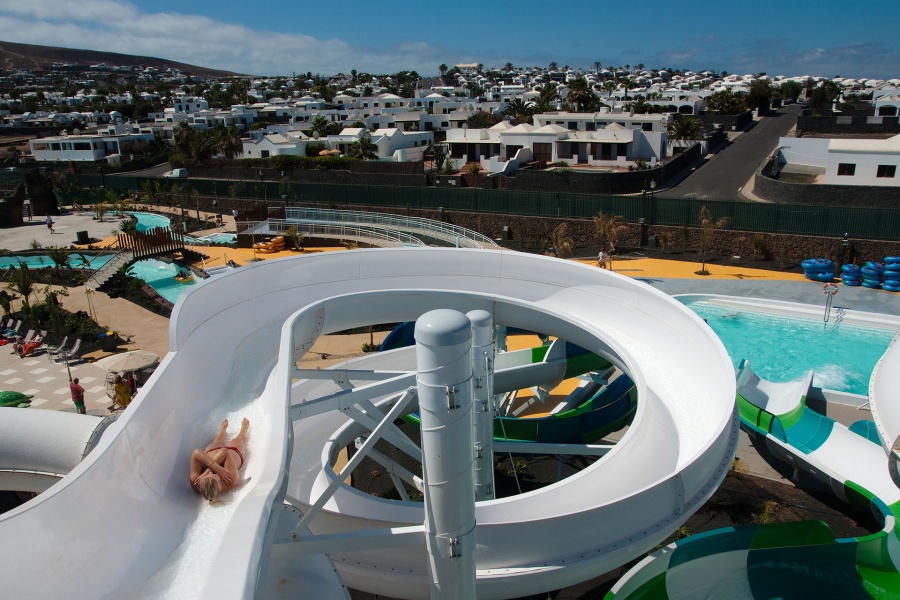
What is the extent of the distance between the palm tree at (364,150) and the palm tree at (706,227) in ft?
116

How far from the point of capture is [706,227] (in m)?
31.6

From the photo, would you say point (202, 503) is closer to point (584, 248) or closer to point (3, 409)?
point (3, 409)

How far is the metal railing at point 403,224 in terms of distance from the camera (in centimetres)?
3369

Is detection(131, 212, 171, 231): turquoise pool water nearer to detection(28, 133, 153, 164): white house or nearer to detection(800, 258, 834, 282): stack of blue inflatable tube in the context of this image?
detection(28, 133, 153, 164): white house

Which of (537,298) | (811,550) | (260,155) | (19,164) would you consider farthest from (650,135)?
(19,164)

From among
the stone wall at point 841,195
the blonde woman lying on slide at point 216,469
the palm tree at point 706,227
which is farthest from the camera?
the stone wall at point 841,195

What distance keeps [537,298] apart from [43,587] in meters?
10.7

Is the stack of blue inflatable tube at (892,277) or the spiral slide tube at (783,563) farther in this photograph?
the stack of blue inflatable tube at (892,277)

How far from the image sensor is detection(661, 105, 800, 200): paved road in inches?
1812

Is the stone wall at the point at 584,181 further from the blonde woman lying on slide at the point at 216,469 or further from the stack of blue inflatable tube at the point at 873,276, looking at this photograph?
the blonde woman lying on slide at the point at 216,469

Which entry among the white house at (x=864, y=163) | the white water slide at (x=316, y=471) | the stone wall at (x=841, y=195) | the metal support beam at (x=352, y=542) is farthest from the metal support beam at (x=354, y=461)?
the white house at (x=864, y=163)

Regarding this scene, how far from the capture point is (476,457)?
1016 centimetres

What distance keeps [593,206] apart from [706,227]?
687 cm

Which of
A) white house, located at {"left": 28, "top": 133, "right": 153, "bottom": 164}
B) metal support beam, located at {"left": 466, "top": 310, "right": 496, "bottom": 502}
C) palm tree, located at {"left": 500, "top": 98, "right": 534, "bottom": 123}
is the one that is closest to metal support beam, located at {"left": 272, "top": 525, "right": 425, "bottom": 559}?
metal support beam, located at {"left": 466, "top": 310, "right": 496, "bottom": 502}
